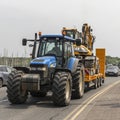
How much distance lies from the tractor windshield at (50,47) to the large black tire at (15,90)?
2178 millimetres

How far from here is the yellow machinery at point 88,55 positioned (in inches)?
962

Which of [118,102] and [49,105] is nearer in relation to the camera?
[49,105]

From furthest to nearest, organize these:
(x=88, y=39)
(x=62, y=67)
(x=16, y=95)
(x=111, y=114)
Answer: (x=88, y=39), (x=62, y=67), (x=16, y=95), (x=111, y=114)

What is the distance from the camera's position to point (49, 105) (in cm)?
1652

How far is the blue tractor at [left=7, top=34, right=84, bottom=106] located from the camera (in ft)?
52.7

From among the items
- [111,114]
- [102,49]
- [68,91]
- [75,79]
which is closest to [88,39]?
[102,49]

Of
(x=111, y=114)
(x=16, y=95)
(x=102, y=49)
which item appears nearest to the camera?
(x=111, y=114)

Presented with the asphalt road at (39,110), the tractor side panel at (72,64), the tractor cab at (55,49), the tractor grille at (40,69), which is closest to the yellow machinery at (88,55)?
the tractor side panel at (72,64)

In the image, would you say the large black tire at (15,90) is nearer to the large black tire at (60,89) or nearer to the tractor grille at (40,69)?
the tractor grille at (40,69)

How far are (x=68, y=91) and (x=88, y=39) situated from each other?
13930 mm

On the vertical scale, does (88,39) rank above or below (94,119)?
above

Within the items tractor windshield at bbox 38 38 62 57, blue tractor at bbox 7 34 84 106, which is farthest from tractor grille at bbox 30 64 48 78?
tractor windshield at bbox 38 38 62 57

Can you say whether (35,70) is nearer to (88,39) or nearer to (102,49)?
(88,39)

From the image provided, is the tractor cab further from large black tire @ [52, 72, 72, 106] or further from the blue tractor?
large black tire @ [52, 72, 72, 106]
